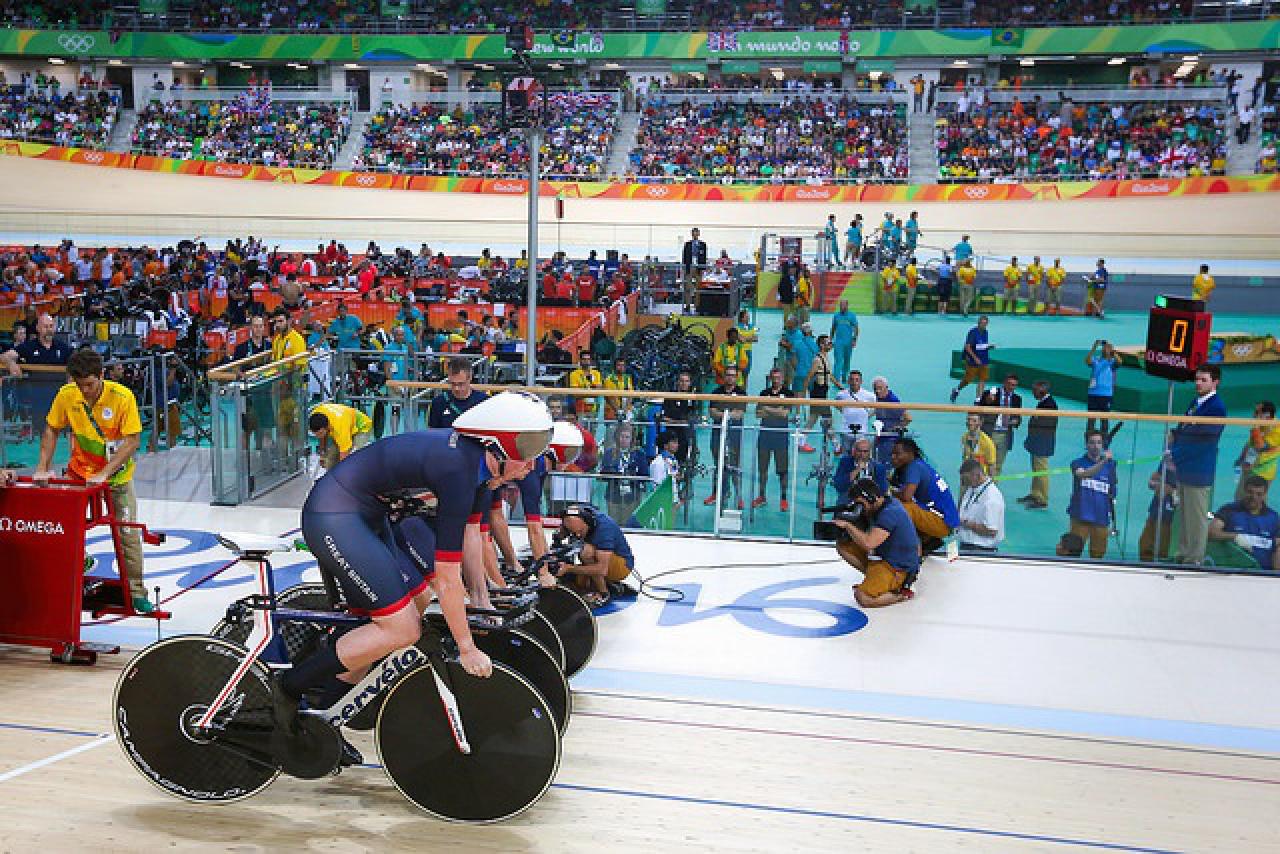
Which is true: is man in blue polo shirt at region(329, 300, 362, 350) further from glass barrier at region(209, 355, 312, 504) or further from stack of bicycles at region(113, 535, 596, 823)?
stack of bicycles at region(113, 535, 596, 823)

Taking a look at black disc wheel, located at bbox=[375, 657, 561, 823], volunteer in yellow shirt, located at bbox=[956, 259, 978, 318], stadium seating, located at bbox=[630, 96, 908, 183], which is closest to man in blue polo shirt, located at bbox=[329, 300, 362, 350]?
black disc wheel, located at bbox=[375, 657, 561, 823]

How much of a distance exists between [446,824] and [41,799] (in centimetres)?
154

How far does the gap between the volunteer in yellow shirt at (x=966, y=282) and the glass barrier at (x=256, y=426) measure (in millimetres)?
Answer: 19670

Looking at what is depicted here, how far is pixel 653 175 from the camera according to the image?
3903 cm

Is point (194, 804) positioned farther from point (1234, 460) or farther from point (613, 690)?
point (1234, 460)

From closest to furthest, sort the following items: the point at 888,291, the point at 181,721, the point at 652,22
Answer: the point at 181,721, the point at 888,291, the point at 652,22

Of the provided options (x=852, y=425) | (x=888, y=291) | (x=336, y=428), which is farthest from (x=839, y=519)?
(x=888, y=291)

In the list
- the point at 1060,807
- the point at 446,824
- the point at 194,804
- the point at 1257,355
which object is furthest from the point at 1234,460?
the point at 1257,355

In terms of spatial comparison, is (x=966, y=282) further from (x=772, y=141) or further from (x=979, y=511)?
(x=979, y=511)

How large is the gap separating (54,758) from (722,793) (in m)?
2.74

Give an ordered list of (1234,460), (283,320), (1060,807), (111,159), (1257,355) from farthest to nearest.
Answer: (111,159) < (1257,355) < (283,320) < (1234,460) < (1060,807)

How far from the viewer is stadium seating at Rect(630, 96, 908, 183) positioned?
38062 mm

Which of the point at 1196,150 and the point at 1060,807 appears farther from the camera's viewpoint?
the point at 1196,150

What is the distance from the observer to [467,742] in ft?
14.5
